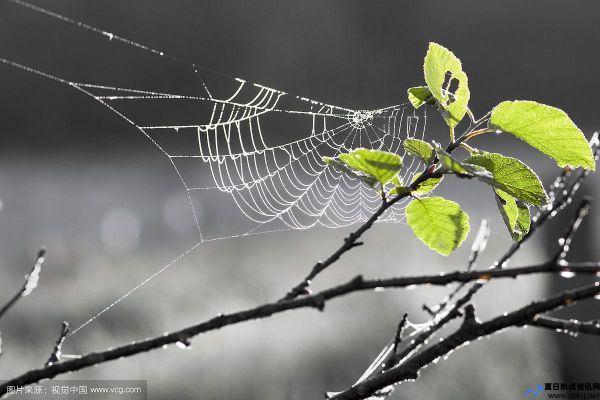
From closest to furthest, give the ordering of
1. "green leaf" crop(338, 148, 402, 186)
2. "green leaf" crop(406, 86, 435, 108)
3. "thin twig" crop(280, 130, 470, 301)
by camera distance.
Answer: "thin twig" crop(280, 130, 470, 301) → "green leaf" crop(338, 148, 402, 186) → "green leaf" crop(406, 86, 435, 108)

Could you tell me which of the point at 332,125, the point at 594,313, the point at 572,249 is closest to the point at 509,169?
the point at 332,125

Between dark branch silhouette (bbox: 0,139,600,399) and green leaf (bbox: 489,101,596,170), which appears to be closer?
dark branch silhouette (bbox: 0,139,600,399)

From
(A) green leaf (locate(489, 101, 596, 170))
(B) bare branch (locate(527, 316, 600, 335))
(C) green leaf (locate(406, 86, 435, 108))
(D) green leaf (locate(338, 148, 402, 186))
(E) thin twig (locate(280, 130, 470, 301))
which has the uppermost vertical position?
(C) green leaf (locate(406, 86, 435, 108))

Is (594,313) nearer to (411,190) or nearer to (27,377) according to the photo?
(411,190)

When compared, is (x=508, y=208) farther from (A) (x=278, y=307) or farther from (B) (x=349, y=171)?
(A) (x=278, y=307)

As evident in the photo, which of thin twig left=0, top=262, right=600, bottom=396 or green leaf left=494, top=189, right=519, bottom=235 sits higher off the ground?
green leaf left=494, top=189, right=519, bottom=235

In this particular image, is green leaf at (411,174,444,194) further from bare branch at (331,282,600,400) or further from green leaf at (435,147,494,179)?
bare branch at (331,282,600,400)

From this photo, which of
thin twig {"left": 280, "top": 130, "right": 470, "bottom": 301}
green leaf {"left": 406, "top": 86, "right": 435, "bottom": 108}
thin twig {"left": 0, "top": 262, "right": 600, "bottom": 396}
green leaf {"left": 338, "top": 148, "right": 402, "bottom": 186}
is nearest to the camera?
thin twig {"left": 0, "top": 262, "right": 600, "bottom": 396}

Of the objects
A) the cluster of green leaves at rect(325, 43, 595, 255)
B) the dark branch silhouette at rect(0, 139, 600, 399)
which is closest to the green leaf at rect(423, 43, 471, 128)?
the cluster of green leaves at rect(325, 43, 595, 255)

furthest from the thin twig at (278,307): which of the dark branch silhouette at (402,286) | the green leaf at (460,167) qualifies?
the green leaf at (460,167)
